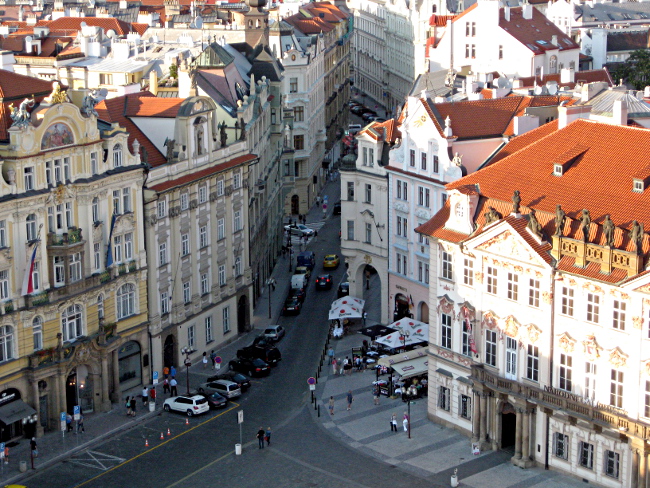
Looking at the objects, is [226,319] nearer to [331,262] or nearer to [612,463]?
[331,262]

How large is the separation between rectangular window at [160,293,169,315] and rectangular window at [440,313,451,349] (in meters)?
25.6

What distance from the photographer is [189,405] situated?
4227 inches

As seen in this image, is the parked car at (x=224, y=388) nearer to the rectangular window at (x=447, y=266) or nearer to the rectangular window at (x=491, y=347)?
the rectangular window at (x=447, y=266)

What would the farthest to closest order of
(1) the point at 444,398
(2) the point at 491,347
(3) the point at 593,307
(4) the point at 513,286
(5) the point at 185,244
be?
(5) the point at 185,244 < (1) the point at 444,398 < (2) the point at 491,347 < (4) the point at 513,286 < (3) the point at 593,307

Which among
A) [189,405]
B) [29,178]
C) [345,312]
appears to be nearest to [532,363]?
[189,405]

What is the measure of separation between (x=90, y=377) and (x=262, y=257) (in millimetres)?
37218

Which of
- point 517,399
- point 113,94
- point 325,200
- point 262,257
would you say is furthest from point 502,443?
point 325,200

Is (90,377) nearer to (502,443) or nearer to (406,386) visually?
(406,386)

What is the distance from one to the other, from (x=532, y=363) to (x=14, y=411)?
3705cm

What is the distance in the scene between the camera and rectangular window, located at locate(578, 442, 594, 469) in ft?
300

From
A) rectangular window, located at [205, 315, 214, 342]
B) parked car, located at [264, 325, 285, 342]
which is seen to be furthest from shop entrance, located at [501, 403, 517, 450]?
rectangular window, located at [205, 315, 214, 342]

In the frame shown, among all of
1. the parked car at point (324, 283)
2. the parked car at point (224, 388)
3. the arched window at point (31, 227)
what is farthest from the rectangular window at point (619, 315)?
the parked car at point (324, 283)

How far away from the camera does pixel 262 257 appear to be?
142125 millimetres

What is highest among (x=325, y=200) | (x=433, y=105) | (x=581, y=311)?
(x=433, y=105)
